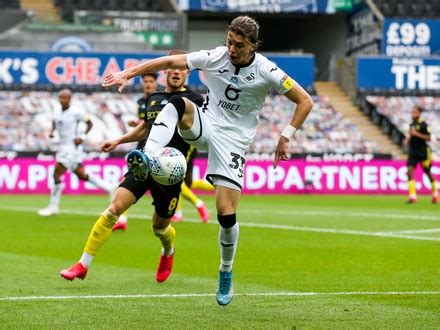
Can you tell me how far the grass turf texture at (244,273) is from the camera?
8.33 metres

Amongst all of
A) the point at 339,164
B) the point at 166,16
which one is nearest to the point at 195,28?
the point at 166,16

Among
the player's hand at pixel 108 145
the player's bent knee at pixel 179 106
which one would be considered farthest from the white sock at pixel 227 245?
the player's hand at pixel 108 145

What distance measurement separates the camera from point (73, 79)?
39.7 meters

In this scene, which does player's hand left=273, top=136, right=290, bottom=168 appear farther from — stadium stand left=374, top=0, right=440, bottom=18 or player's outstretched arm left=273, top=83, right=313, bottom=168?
stadium stand left=374, top=0, right=440, bottom=18

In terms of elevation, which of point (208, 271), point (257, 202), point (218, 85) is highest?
point (218, 85)

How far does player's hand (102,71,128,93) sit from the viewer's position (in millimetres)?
8688

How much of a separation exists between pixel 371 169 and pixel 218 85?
24.7 metres

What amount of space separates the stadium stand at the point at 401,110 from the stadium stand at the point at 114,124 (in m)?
1.48

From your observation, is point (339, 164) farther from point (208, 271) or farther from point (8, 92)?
point (208, 271)

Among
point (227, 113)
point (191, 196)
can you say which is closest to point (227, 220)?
point (227, 113)

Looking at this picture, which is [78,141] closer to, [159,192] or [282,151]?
[159,192]

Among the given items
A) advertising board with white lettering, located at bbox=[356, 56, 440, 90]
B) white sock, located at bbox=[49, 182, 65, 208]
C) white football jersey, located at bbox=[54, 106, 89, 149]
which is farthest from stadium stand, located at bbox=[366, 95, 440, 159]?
white sock, located at bbox=[49, 182, 65, 208]

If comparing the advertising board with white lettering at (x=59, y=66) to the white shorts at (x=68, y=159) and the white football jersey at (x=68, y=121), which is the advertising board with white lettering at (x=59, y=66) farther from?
the white shorts at (x=68, y=159)

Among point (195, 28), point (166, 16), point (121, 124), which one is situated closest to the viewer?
point (121, 124)
